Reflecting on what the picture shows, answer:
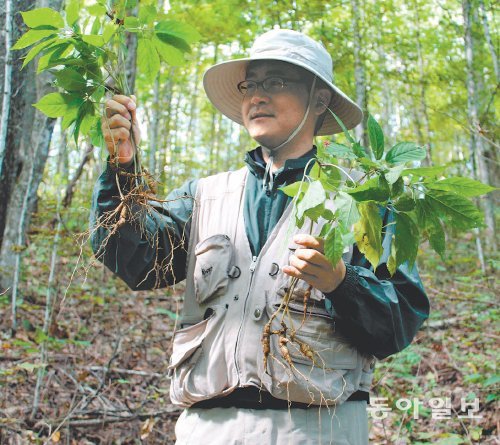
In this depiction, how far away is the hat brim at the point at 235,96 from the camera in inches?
113

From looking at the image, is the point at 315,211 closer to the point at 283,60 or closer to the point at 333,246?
the point at 333,246

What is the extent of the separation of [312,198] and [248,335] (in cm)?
68

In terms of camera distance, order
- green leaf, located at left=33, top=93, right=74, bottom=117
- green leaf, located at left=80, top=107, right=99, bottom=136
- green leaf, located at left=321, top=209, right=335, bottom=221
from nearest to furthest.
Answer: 1. green leaf, located at left=321, top=209, right=335, bottom=221
2. green leaf, located at left=33, top=93, right=74, bottom=117
3. green leaf, located at left=80, top=107, right=99, bottom=136

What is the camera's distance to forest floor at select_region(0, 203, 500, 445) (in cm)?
400

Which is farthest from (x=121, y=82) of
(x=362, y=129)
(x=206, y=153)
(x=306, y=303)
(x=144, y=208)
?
(x=206, y=153)

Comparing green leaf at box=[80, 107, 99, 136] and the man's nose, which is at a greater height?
the man's nose

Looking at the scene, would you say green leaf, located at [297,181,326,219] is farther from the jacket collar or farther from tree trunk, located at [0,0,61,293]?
tree trunk, located at [0,0,61,293]

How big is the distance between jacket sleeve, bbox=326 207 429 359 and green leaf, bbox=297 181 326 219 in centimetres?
43

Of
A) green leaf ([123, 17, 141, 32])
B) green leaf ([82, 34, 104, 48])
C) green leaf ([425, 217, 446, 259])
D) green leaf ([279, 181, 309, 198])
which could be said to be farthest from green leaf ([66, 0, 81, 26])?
green leaf ([425, 217, 446, 259])

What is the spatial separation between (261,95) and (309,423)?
1.47 meters

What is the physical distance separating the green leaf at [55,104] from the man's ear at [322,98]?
1193 mm

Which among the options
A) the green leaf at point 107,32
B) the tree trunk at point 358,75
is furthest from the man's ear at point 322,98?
the tree trunk at point 358,75

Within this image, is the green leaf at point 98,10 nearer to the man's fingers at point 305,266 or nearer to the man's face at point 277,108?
the man's face at point 277,108

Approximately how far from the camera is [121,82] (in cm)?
246
